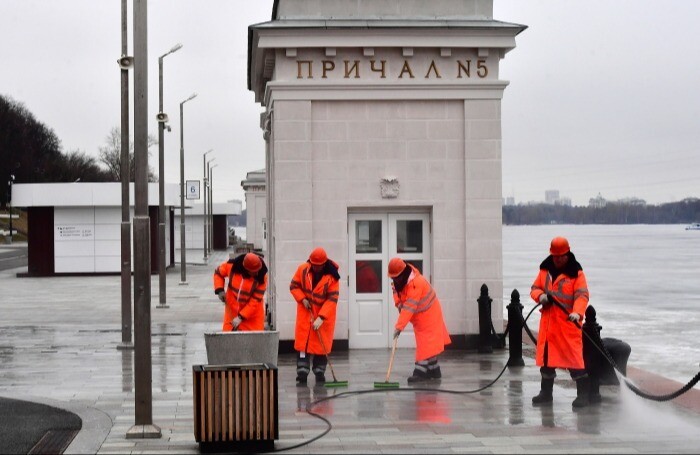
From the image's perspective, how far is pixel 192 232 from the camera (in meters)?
76.9

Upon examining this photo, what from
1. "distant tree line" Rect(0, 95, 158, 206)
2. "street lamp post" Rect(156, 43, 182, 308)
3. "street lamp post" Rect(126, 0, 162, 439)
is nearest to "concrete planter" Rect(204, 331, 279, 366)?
"street lamp post" Rect(126, 0, 162, 439)

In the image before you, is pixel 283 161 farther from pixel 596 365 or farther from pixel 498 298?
pixel 596 365

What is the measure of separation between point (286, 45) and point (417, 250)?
13.3ft

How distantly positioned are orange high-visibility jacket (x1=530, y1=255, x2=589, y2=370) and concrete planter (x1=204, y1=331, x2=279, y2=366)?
3020mm

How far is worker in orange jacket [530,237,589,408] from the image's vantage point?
12266mm

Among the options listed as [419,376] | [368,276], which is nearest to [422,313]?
[419,376]

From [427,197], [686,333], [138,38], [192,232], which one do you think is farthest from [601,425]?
[192,232]

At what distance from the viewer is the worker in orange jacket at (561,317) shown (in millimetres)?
12266

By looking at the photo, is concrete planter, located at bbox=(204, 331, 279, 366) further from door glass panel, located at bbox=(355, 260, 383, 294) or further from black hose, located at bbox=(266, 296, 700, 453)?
door glass panel, located at bbox=(355, 260, 383, 294)

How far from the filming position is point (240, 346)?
39.5 feet

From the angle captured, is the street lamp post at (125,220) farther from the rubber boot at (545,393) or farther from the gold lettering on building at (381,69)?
the rubber boot at (545,393)

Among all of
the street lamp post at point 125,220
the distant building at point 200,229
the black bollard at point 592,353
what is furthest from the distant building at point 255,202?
the black bollard at point 592,353

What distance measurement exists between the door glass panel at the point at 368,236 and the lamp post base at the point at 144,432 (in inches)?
309

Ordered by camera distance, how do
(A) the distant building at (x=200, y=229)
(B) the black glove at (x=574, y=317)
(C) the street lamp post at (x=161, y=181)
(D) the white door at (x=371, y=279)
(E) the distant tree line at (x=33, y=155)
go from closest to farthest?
(B) the black glove at (x=574, y=317), (D) the white door at (x=371, y=279), (C) the street lamp post at (x=161, y=181), (A) the distant building at (x=200, y=229), (E) the distant tree line at (x=33, y=155)
